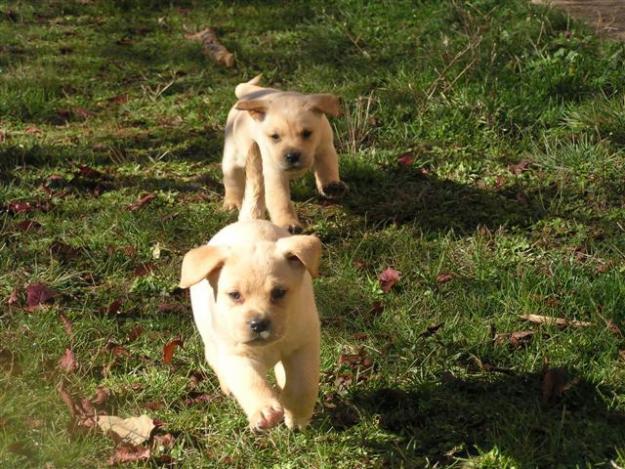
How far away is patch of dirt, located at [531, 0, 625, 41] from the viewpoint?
280 inches

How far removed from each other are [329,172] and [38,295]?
5.60ft

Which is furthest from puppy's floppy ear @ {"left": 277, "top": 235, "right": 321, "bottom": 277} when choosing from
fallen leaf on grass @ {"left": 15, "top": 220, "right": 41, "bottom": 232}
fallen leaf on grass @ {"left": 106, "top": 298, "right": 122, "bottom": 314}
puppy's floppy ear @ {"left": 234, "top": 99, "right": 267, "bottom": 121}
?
fallen leaf on grass @ {"left": 15, "top": 220, "right": 41, "bottom": 232}

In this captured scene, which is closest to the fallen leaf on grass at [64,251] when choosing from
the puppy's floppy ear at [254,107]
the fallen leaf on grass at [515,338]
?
the puppy's floppy ear at [254,107]

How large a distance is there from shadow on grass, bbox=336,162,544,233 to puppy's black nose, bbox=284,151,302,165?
489 mm

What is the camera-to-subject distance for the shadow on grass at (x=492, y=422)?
3709 mm

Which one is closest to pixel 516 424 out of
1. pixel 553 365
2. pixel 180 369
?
pixel 553 365

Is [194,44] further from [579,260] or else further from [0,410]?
[0,410]

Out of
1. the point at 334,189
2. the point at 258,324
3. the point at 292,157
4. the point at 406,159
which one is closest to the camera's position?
the point at 258,324

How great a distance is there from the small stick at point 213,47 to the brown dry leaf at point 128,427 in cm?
435

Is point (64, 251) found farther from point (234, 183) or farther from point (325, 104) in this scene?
point (325, 104)

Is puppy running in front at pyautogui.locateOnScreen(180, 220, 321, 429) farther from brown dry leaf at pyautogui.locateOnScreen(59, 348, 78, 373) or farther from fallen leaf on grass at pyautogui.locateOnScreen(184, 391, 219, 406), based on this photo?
brown dry leaf at pyautogui.locateOnScreen(59, 348, 78, 373)

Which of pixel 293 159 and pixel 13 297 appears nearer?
pixel 13 297

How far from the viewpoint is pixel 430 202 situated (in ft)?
19.1

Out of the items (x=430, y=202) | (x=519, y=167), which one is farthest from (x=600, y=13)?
(x=430, y=202)
